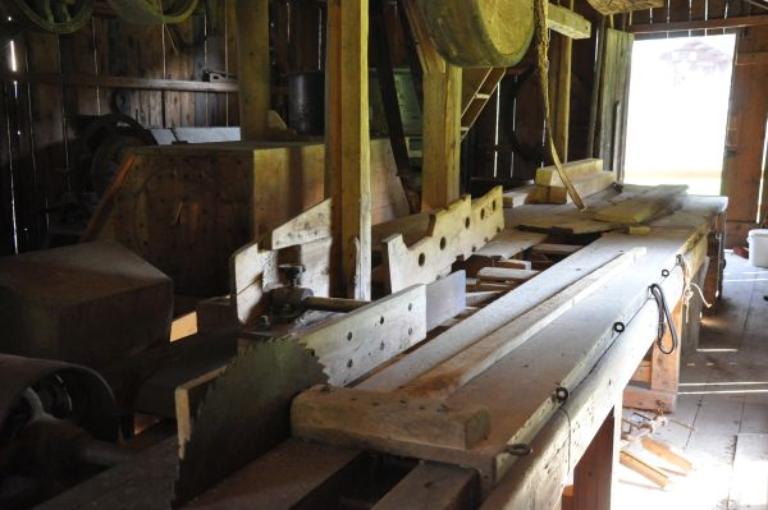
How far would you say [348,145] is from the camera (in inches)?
135

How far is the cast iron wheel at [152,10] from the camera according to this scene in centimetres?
474

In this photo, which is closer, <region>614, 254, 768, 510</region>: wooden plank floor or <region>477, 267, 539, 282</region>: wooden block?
<region>477, 267, 539, 282</region>: wooden block

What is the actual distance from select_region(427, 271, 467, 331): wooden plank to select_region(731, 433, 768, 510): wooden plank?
6.53 ft

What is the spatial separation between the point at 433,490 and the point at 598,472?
6.58 ft

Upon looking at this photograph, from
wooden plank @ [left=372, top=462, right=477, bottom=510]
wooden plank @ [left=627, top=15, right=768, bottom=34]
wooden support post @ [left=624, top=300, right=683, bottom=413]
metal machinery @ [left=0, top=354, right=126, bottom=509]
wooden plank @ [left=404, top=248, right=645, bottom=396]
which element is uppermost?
wooden plank @ [left=627, top=15, right=768, bottom=34]

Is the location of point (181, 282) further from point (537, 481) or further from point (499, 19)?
point (537, 481)

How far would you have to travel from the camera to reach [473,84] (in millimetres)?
5016

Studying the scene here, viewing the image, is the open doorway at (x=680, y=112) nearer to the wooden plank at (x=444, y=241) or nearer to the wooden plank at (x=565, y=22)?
the wooden plank at (x=565, y=22)

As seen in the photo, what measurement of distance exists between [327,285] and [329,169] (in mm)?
518

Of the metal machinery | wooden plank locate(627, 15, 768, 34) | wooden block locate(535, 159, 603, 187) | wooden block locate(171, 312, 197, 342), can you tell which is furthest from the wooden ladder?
wooden plank locate(627, 15, 768, 34)

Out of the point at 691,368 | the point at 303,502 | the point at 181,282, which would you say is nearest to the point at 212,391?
the point at 303,502

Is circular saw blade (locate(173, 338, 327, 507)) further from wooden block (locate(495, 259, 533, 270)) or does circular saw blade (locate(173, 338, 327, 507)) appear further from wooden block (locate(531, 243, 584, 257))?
wooden block (locate(531, 243, 584, 257))

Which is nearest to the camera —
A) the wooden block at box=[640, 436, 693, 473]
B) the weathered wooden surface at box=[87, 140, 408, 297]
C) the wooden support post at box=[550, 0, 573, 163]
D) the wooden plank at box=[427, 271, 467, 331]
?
the wooden plank at box=[427, 271, 467, 331]

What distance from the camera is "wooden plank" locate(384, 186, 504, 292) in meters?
3.50
